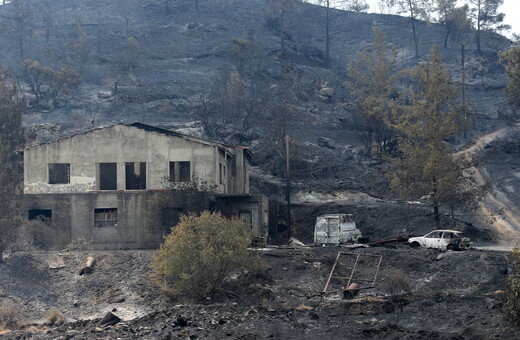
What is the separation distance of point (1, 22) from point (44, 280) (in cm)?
8295

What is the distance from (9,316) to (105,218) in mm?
13084

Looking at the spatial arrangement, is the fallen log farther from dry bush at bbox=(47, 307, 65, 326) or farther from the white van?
the white van

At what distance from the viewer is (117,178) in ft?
153

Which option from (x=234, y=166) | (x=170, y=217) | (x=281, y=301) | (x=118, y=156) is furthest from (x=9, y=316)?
(x=234, y=166)

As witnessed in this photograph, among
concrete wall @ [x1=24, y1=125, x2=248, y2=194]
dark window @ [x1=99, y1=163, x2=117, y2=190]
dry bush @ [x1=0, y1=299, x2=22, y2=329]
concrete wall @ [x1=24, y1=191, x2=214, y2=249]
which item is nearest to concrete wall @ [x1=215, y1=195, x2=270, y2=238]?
concrete wall @ [x1=24, y1=125, x2=248, y2=194]

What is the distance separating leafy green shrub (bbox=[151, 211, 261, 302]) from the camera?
3241cm

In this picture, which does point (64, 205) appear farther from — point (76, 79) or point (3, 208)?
point (76, 79)

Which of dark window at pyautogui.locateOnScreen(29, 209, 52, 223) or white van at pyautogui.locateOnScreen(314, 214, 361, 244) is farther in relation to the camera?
dark window at pyautogui.locateOnScreen(29, 209, 52, 223)

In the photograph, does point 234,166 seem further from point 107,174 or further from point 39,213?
point 39,213

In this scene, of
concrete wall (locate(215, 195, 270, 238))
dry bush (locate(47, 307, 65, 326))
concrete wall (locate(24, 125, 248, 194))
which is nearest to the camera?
dry bush (locate(47, 307, 65, 326))

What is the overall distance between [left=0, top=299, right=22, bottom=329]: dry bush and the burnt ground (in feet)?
1.52

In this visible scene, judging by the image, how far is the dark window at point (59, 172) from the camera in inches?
1850

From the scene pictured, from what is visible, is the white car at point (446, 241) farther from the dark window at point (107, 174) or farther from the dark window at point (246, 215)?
the dark window at point (107, 174)

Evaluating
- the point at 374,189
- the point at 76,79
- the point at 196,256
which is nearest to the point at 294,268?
the point at 196,256
